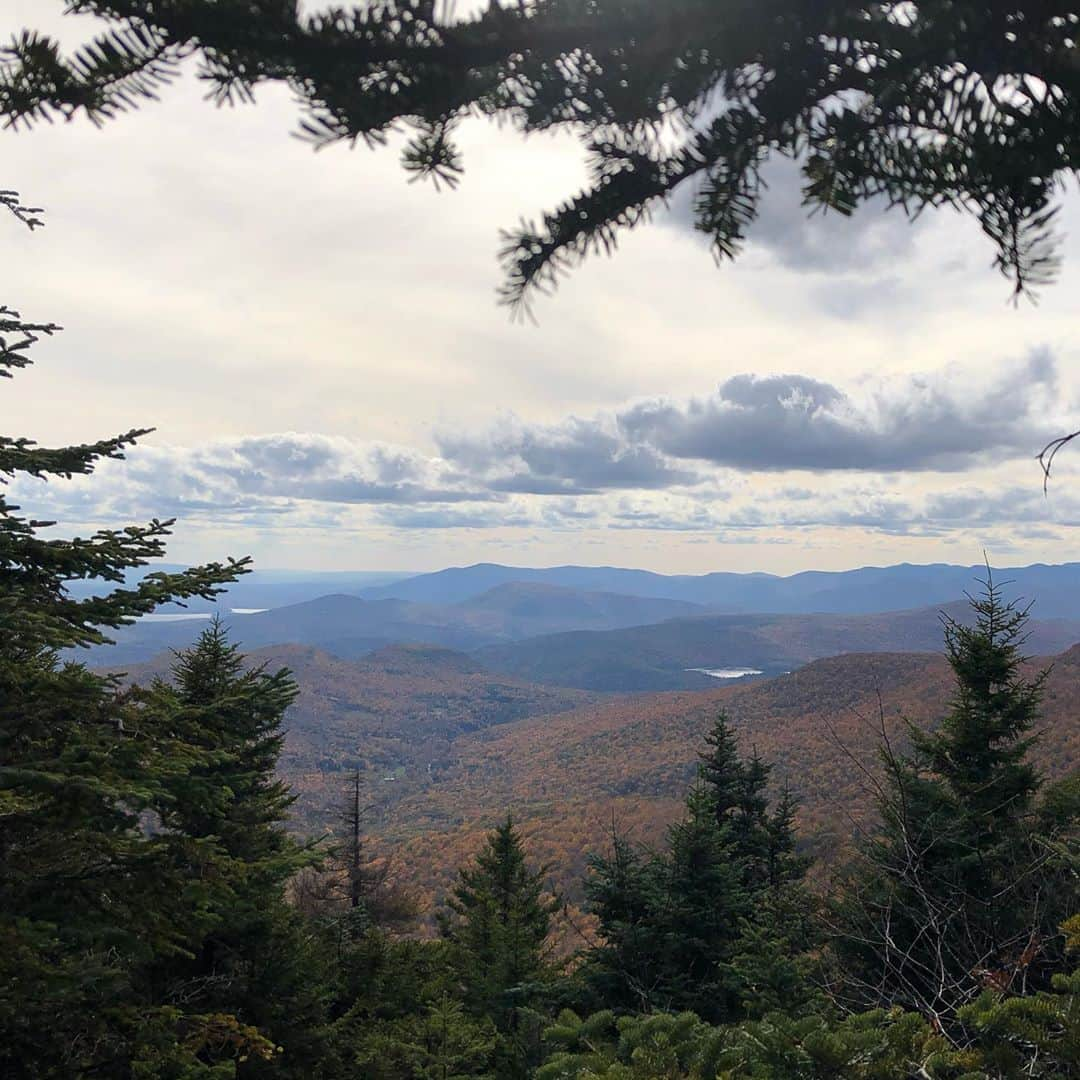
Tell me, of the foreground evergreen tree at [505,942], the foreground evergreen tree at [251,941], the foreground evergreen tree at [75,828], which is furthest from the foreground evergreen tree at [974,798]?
the foreground evergreen tree at [75,828]

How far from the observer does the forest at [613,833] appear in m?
1.51

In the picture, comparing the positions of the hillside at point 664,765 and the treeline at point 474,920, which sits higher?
the treeline at point 474,920

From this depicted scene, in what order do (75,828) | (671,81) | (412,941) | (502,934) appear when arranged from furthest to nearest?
(412,941) → (502,934) → (75,828) → (671,81)

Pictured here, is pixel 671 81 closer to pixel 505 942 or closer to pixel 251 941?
pixel 251 941

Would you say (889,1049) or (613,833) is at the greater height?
(889,1049)

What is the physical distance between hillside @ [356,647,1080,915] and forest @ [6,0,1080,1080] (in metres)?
32.6

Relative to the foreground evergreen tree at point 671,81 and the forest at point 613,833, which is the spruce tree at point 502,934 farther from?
the foreground evergreen tree at point 671,81

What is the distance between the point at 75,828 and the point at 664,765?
469 ft

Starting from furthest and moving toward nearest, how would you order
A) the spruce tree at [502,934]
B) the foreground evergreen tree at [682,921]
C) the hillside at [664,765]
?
the hillside at [664,765] → the spruce tree at [502,934] → the foreground evergreen tree at [682,921]

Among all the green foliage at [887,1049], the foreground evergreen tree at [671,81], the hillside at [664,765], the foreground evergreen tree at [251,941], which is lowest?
the hillside at [664,765]

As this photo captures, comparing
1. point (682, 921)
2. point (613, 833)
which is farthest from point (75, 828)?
point (682, 921)

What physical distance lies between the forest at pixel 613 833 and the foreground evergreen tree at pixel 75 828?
0.11ft

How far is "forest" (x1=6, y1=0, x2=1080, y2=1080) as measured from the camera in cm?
151

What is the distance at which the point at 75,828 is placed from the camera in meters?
5.86
